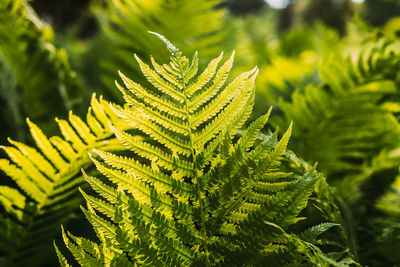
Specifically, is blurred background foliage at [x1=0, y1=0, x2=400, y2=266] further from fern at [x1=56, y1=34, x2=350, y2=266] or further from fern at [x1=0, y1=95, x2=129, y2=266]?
fern at [x1=56, y1=34, x2=350, y2=266]

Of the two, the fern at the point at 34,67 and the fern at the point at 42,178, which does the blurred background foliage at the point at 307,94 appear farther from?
the fern at the point at 42,178

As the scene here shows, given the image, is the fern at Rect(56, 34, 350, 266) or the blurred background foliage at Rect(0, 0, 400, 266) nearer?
the fern at Rect(56, 34, 350, 266)

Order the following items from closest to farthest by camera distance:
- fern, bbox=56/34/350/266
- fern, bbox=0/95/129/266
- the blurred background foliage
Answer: fern, bbox=56/34/350/266
fern, bbox=0/95/129/266
the blurred background foliage

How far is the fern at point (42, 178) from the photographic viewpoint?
0.59 meters

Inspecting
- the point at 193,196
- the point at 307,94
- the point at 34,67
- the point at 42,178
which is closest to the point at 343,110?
the point at 307,94

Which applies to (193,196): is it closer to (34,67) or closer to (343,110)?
(343,110)

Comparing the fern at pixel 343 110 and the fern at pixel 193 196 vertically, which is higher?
the fern at pixel 343 110

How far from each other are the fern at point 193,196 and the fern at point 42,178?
160mm

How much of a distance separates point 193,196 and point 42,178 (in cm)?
34

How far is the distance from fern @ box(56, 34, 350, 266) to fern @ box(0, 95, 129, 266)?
16 centimetres

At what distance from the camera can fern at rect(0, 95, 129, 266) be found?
59 centimetres

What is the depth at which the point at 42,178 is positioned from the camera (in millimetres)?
623

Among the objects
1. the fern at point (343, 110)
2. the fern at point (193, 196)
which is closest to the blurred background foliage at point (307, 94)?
the fern at point (343, 110)

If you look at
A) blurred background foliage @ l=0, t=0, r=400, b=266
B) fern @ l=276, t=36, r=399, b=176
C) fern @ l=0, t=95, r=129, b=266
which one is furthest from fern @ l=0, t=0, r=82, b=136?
fern @ l=276, t=36, r=399, b=176
